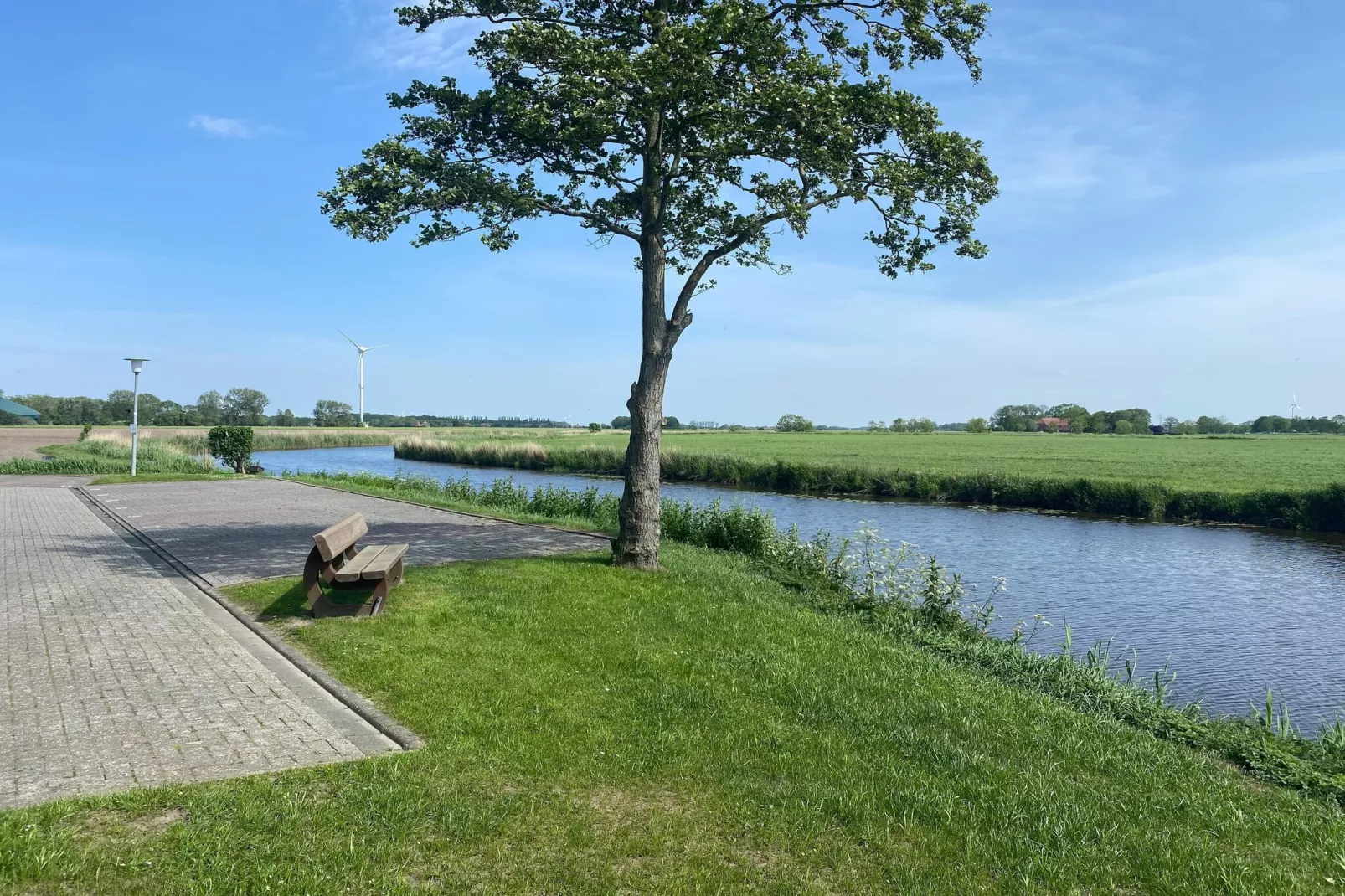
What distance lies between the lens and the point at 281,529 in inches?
541

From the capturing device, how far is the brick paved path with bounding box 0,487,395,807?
4.34 meters

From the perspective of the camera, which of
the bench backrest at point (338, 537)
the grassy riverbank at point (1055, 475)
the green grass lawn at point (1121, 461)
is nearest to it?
the bench backrest at point (338, 537)

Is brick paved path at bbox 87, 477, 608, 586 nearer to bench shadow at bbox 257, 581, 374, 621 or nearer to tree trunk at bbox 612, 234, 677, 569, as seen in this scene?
bench shadow at bbox 257, 581, 374, 621

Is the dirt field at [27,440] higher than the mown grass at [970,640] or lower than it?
higher

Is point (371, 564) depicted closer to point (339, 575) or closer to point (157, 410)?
point (339, 575)

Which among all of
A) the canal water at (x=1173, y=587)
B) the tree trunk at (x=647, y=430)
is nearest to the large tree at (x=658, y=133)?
the tree trunk at (x=647, y=430)

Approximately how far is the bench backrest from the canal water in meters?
7.80

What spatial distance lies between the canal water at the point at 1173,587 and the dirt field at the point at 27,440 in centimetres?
2954

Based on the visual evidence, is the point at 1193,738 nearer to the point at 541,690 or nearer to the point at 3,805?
the point at 541,690

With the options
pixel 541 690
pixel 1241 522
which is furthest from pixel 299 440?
pixel 541 690

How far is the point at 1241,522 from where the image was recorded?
2595cm

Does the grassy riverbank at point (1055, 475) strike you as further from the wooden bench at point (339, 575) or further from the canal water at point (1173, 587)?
the wooden bench at point (339, 575)

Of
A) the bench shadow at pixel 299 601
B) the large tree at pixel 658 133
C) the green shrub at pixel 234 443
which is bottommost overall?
the bench shadow at pixel 299 601

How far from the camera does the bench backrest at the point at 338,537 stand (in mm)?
7312
